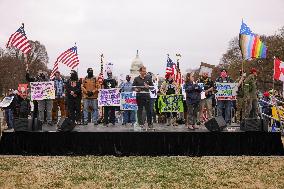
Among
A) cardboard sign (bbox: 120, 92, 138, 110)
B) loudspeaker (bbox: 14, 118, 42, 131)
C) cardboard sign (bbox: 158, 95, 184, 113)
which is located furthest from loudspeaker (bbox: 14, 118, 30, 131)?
cardboard sign (bbox: 158, 95, 184, 113)

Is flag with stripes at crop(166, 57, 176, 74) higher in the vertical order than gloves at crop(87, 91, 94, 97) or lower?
higher

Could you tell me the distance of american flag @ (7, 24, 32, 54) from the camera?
1728 cm

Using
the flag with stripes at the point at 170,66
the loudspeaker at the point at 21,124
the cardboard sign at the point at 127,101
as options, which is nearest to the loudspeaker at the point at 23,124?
the loudspeaker at the point at 21,124

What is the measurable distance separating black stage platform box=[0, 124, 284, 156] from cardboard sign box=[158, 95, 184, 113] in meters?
2.34

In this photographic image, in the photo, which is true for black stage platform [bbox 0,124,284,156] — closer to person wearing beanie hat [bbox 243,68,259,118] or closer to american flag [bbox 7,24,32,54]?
person wearing beanie hat [bbox 243,68,259,118]

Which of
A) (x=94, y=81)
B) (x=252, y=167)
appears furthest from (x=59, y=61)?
(x=252, y=167)

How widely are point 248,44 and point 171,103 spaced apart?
3414 millimetres

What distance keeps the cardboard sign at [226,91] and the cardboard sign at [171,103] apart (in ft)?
8.22

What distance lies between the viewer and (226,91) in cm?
1848

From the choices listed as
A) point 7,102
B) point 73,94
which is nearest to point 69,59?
point 7,102

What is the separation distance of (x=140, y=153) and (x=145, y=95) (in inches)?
80.9

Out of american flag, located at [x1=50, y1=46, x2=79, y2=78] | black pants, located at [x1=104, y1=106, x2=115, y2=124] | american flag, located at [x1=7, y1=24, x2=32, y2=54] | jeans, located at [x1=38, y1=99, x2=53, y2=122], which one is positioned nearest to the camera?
american flag, located at [x1=7, y1=24, x2=32, y2=54]

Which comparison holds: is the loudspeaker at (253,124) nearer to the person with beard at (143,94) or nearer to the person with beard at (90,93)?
the person with beard at (143,94)

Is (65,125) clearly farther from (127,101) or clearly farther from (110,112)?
(110,112)
